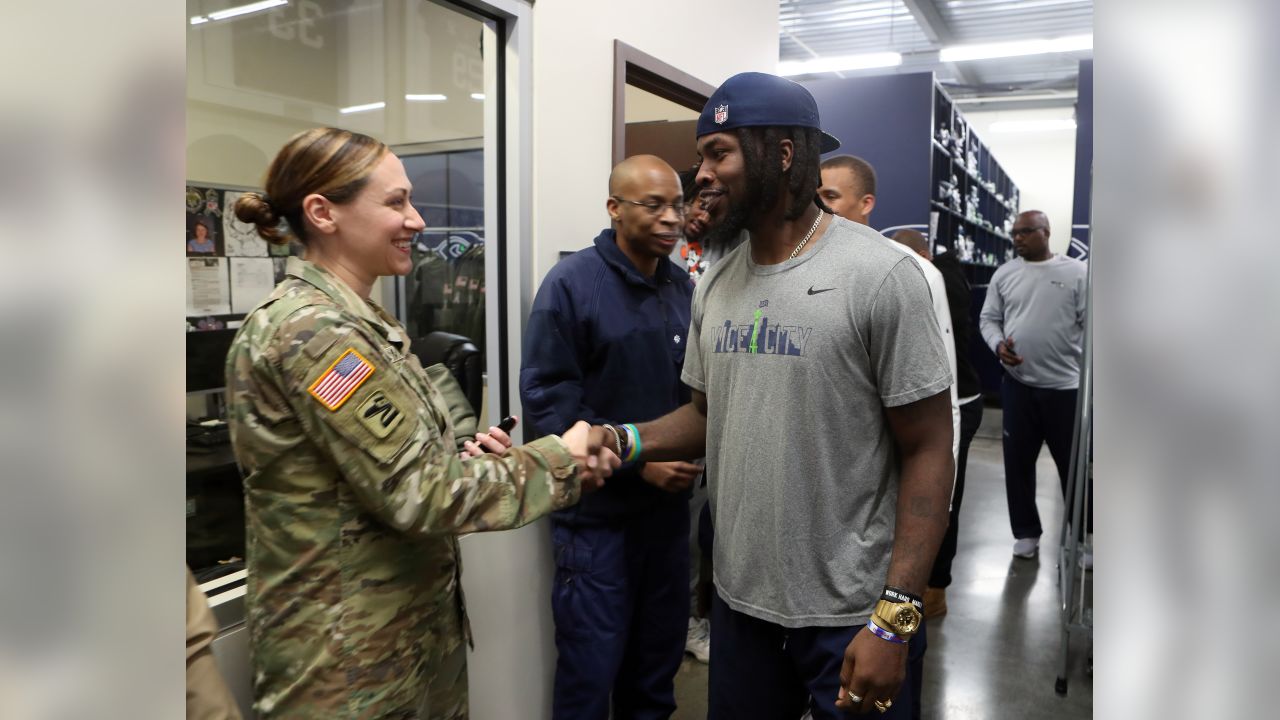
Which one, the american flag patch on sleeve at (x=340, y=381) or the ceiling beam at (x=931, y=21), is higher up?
the ceiling beam at (x=931, y=21)

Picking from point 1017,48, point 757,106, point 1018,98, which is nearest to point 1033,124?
point 1018,98

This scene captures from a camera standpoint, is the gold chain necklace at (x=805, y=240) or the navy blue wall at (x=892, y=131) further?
the navy blue wall at (x=892, y=131)

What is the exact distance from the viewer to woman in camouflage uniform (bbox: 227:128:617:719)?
140 cm

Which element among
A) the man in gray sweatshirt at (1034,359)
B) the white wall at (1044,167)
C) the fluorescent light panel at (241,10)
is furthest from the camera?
the white wall at (1044,167)

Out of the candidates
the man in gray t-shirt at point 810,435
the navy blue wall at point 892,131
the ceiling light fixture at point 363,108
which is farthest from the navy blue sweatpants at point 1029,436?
the ceiling light fixture at point 363,108

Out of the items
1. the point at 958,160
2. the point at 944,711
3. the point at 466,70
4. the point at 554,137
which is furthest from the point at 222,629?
the point at 958,160

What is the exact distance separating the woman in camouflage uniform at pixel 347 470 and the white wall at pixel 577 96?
3.08ft

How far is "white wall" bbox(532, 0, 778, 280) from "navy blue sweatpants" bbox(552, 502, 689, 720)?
88 cm

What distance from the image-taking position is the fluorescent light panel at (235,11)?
2650 mm

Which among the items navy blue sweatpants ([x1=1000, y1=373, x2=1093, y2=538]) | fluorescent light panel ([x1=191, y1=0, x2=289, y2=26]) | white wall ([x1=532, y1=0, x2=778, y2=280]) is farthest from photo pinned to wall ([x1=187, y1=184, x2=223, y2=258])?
navy blue sweatpants ([x1=1000, y1=373, x2=1093, y2=538])

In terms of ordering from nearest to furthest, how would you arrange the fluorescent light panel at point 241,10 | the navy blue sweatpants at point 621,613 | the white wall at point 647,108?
the navy blue sweatpants at point 621,613, the fluorescent light panel at point 241,10, the white wall at point 647,108

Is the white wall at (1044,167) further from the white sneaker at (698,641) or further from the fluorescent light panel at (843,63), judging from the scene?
the white sneaker at (698,641)

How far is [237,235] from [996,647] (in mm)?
3529
